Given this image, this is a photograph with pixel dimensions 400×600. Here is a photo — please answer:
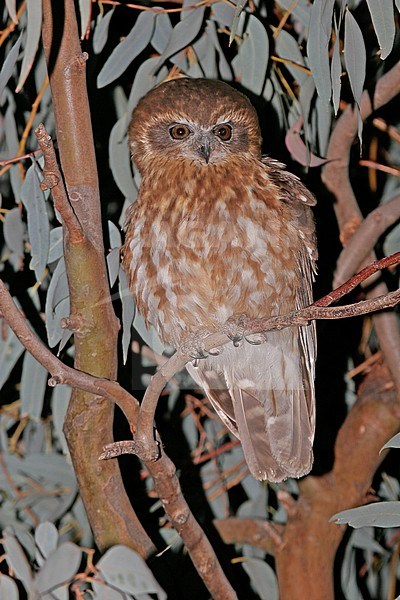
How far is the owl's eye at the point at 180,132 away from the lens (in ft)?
8.18

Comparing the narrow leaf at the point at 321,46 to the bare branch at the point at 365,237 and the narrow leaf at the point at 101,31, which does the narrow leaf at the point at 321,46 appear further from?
the narrow leaf at the point at 101,31

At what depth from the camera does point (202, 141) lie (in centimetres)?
247

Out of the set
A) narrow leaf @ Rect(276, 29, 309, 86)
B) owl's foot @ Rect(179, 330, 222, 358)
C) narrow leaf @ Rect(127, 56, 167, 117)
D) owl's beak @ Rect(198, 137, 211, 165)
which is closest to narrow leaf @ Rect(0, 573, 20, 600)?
owl's foot @ Rect(179, 330, 222, 358)

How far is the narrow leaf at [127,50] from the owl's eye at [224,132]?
31 centimetres

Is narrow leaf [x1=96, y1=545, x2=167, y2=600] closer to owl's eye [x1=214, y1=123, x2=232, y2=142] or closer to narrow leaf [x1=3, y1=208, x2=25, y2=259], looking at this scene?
narrow leaf [x1=3, y1=208, x2=25, y2=259]

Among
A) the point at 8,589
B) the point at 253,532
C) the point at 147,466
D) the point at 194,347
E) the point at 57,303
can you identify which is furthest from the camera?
the point at 253,532

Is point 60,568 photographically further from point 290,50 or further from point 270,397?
point 290,50

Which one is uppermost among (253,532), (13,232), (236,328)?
(13,232)

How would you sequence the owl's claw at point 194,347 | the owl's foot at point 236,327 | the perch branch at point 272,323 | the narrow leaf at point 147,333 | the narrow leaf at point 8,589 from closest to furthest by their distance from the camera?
the perch branch at point 272,323, the narrow leaf at point 8,589, the owl's foot at point 236,327, the owl's claw at point 194,347, the narrow leaf at point 147,333

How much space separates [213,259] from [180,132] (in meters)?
0.45

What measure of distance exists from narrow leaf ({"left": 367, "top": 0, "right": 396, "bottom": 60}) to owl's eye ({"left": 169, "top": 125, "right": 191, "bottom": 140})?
67cm

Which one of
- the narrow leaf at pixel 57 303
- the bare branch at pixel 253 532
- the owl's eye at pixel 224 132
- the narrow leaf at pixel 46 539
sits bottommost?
the bare branch at pixel 253 532

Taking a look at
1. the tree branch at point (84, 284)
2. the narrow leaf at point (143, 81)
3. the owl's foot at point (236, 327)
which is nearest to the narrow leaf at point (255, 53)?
the narrow leaf at point (143, 81)

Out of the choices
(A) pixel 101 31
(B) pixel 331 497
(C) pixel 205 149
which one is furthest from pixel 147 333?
(A) pixel 101 31
